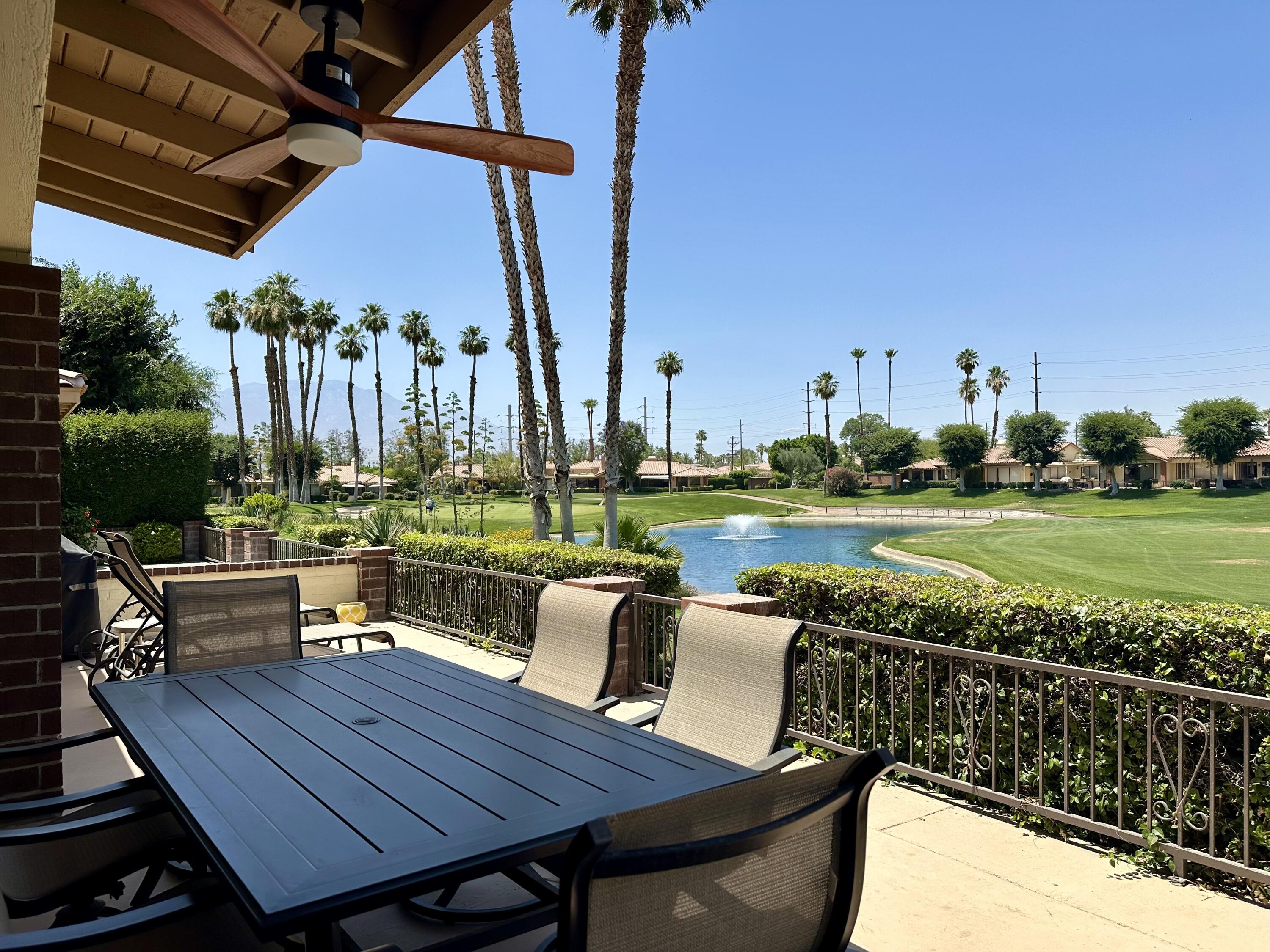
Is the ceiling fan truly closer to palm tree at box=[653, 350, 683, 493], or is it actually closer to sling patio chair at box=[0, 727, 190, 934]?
sling patio chair at box=[0, 727, 190, 934]

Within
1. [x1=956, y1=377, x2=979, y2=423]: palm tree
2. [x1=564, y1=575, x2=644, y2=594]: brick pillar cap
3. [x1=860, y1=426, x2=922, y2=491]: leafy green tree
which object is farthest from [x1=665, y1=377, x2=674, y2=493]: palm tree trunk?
[x1=564, y1=575, x2=644, y2=594]: brick pillar cap

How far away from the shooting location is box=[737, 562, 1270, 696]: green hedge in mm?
3068

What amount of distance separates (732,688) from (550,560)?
14.5ft

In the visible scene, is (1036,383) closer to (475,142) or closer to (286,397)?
(286,397)

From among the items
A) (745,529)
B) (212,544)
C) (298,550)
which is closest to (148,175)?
Result: (298,550)

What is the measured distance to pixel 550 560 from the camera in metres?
7.02

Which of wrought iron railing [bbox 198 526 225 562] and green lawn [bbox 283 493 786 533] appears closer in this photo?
wrought iron railing [bbox 198 526 225 562]

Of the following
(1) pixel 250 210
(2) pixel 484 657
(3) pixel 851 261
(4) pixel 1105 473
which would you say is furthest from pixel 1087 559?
(3) pixel 851 261

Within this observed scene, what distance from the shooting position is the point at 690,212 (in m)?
46.6

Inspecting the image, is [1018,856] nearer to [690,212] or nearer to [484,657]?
[484,657]

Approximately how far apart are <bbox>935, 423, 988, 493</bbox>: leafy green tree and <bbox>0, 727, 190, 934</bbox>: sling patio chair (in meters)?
65.7

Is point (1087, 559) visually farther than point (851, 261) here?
No

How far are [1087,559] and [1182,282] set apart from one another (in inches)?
2289

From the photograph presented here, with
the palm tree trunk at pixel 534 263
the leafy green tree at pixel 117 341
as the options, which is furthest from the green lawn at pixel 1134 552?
the leafy green tree at pixel 117 341
